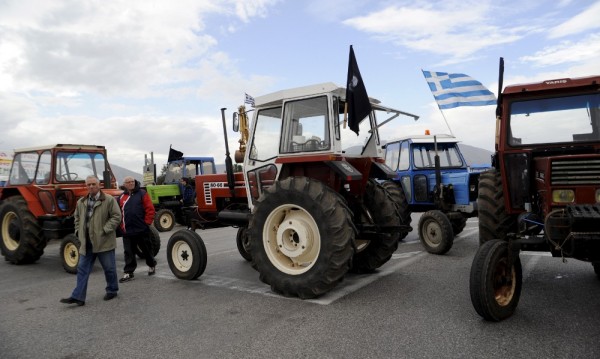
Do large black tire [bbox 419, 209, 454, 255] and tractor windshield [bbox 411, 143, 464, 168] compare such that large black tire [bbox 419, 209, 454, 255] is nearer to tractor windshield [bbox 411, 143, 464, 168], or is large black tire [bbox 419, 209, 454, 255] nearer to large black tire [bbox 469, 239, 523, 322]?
tractor windshield [bbox 411, 143, 464, 168]

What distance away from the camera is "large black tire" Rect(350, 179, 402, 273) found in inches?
233

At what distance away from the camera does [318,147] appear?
205 inches

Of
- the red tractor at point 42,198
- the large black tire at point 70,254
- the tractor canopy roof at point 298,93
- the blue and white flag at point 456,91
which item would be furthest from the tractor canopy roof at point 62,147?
the blue and white flag at point 456,91

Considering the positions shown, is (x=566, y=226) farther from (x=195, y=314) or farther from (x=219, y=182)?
(x=219, y=182)

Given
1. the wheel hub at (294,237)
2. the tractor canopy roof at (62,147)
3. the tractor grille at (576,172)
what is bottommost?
the wheel hub at (294,237)

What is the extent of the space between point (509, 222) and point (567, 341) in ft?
6.07

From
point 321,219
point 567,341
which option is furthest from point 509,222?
point 321,219

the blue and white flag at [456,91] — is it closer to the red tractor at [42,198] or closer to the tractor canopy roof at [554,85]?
the tractor canopy roof at [554,85]

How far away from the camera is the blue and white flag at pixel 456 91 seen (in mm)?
8562

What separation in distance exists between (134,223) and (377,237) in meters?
3.53

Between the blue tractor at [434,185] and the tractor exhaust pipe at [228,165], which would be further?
the blue tractor at [434,185]

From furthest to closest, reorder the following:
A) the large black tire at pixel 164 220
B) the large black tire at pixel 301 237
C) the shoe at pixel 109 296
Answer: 1. the large black tire at pixel 164 220
2. the shoe at pixel 109 296
3. the large black tire at pixel 301 237

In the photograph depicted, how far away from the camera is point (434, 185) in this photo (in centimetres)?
863

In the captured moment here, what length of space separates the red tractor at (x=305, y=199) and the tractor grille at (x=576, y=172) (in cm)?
195
